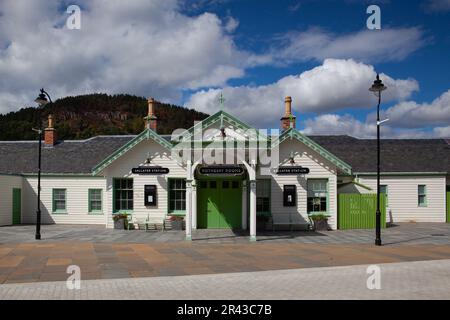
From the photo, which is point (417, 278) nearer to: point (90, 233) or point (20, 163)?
point (90, 233)

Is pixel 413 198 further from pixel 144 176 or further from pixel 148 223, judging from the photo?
pixel 144 176

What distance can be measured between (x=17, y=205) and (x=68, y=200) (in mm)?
2861

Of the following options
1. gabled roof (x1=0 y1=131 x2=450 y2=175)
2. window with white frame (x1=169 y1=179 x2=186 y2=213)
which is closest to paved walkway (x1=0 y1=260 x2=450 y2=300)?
window with white frame (x1=169 y1=179 x2=186 y2=213)

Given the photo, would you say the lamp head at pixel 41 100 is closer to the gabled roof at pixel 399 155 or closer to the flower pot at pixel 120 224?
the flower pot at pixel 120 224

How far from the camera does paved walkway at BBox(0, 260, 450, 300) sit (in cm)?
882

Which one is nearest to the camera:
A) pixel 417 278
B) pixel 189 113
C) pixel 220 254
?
pixel 417 278

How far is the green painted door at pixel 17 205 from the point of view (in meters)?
25.1

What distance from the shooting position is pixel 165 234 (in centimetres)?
1995

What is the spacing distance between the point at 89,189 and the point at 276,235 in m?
11.6

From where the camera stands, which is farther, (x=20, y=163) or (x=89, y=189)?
(x=20, y=163)

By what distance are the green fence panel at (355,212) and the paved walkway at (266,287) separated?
421 inches

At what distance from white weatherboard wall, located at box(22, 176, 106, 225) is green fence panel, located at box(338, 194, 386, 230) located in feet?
41.8

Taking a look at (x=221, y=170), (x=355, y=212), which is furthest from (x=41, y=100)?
(x=355, y=212)

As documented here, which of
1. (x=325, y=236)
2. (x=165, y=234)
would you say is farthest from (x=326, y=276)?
(x=165, y=234)
